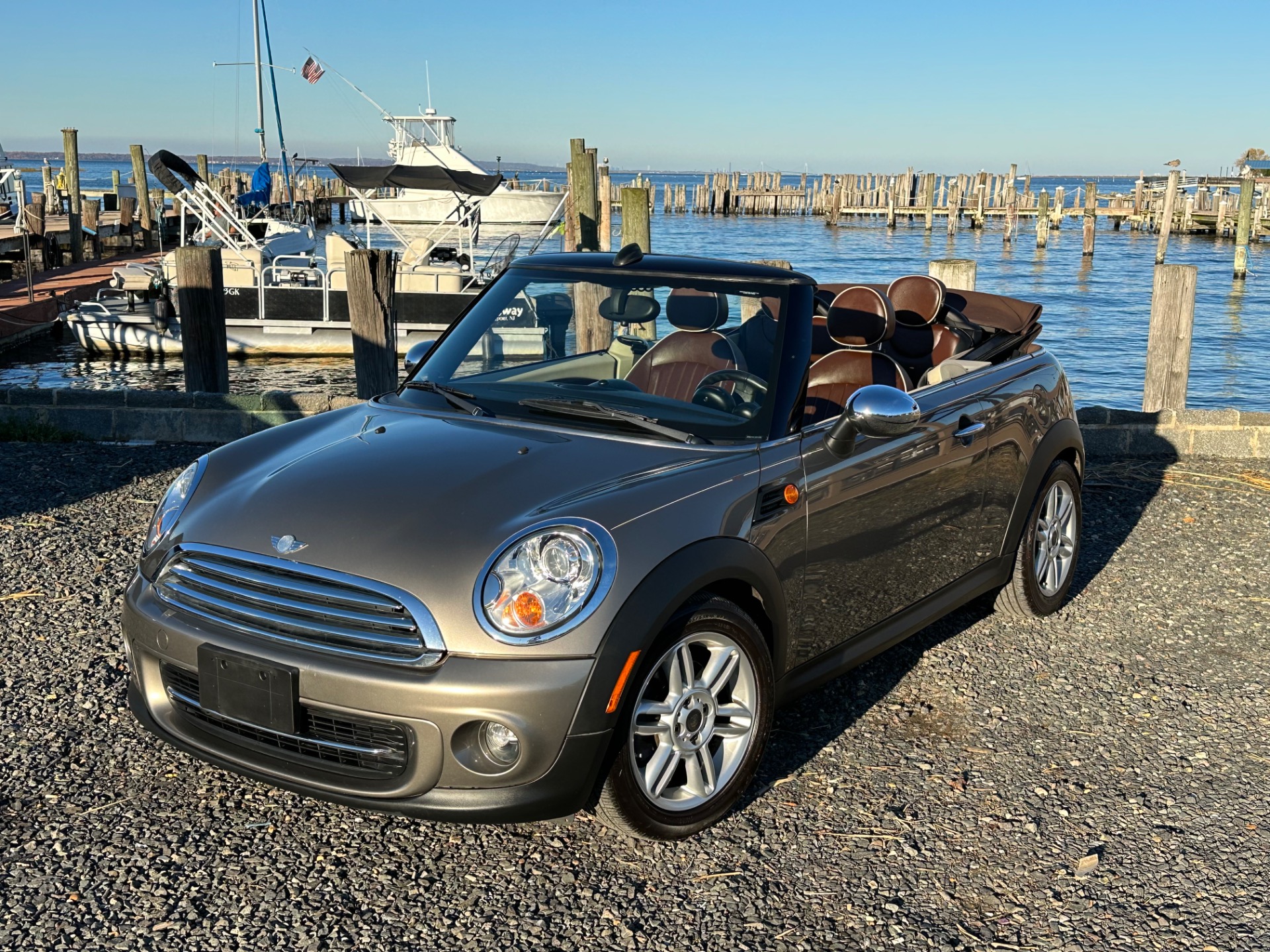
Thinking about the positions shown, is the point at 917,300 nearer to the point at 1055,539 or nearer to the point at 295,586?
the point at 1055,539

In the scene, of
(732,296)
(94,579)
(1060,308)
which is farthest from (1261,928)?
(1060,308)

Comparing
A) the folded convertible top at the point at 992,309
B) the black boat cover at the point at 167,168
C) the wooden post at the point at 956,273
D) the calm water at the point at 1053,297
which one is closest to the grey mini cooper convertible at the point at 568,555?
the folded convertible top at the point at 992,309

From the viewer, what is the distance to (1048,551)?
5.43 meters

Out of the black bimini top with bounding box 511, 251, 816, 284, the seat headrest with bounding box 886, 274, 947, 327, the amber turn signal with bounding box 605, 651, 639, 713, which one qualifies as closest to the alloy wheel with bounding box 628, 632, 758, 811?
the amber turn signal with bounding box 605, 651, 639, 713

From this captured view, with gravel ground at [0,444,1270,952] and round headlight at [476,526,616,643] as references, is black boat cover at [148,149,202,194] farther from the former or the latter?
round headlight at [476,526,616,643]

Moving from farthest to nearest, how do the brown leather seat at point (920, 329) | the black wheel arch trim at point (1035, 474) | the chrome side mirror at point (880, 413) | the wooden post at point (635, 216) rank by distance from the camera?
the wooden post at point (635, 216)
the brown leather seat at point (920, 329)
the black wheel arch trim at point (1035, 474)
the chrome side mirror at point (880, 413)

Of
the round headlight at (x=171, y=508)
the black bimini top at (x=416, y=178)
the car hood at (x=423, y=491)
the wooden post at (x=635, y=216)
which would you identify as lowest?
the round headlight at (x=171, y=508)

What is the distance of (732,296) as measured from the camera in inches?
167

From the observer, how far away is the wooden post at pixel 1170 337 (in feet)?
28.5

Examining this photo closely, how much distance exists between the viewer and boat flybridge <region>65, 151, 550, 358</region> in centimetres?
1958

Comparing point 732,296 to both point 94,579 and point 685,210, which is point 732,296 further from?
point 685,210

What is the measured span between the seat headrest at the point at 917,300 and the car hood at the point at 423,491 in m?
2.42

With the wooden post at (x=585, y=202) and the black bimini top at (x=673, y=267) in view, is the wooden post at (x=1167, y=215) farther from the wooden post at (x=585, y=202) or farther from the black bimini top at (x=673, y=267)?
the black bimini top at (x=673, y=267)

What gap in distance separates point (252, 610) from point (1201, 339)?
26.9 meters
